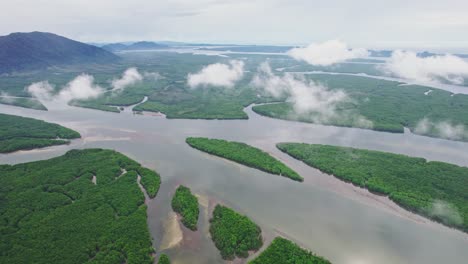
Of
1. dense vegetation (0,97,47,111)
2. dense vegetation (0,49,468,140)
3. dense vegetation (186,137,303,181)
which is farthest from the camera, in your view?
dense vegetation (0,97,47,111)

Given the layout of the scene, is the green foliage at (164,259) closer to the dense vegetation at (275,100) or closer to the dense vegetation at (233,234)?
the dense vegetation at (233,234)

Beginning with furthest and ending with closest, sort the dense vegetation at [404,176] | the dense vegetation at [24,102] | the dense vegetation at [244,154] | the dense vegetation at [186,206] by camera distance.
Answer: the dense vegetation at [24,102] < the dense vegetation at [244,154] < the dense vegetation at [404,176] < the dense vegetation at [186,206]

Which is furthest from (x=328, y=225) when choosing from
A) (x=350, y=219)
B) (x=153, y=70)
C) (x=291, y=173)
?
(x=153, y=70)

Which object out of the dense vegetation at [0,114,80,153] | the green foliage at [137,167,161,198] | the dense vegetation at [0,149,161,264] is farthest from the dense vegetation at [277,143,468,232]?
the dense vegetation at [0,114,80,153]

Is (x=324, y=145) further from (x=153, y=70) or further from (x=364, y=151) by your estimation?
(x=153, y=70)

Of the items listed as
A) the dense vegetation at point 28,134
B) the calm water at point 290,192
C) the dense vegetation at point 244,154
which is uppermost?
the dense vegetation at point 28,134

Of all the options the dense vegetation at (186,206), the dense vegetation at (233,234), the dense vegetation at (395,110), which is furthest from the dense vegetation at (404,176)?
the dense vegetation at (186,206)

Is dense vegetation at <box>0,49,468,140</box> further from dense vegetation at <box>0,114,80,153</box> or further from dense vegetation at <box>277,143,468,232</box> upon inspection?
dense vegetation at <box>0,114,80,153</box>
